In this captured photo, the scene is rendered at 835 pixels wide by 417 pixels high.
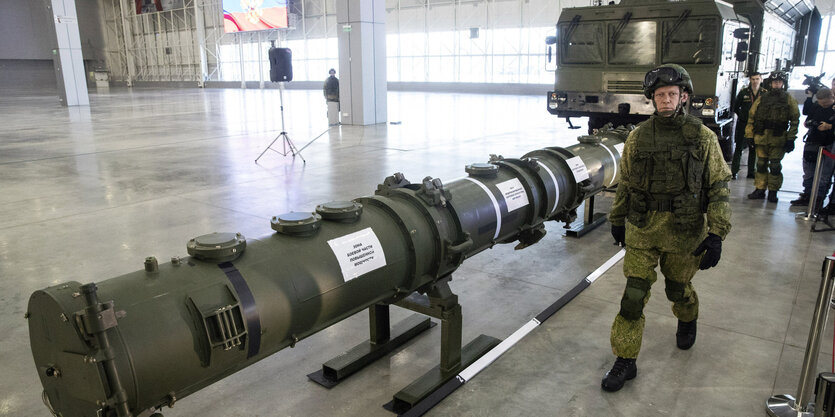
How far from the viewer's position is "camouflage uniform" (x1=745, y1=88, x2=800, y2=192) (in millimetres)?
7297

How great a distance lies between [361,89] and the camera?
55.1 feet

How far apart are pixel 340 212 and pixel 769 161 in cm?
696

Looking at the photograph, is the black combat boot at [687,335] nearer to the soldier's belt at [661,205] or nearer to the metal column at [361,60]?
the soldier's belt at [661,205]

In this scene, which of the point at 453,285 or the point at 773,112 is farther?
the point at 773,112

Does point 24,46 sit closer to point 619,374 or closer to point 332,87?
point 332,87

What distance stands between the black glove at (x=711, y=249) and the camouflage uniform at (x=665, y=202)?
3 cm

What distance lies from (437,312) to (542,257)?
2.57 metres

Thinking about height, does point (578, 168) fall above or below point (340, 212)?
below

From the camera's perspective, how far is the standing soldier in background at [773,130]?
729 cm

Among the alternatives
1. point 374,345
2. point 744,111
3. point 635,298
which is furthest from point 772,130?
point 374,345

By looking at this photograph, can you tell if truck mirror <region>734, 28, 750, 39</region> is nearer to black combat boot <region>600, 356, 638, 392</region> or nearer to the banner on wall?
black combat boot <region>600, 356, 638, 392</region>

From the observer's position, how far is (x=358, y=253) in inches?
107

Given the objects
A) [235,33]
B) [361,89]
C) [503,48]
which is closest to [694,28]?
[361,89]

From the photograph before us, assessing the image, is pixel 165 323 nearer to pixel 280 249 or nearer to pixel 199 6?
pixel 280 249
